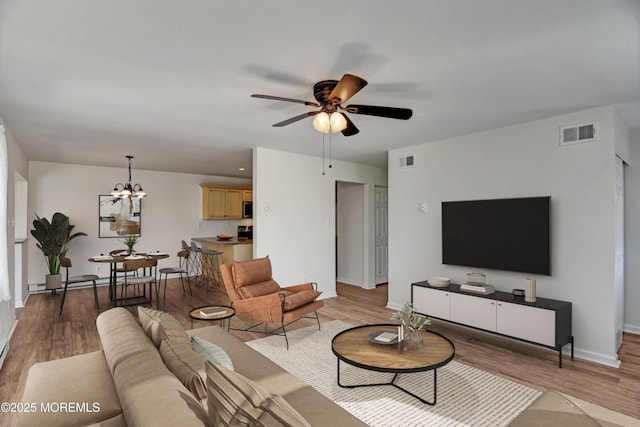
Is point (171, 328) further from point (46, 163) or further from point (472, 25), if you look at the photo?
point (46, 163)

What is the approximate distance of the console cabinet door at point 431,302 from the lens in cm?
434

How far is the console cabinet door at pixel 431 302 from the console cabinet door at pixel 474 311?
0.35 ft

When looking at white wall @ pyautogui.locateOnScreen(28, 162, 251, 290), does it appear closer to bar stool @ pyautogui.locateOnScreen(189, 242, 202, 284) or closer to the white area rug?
bar stool @ pyautogui.locateOnScreen(189, 242, 202, 284)

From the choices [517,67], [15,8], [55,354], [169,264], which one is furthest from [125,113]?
[169,264]

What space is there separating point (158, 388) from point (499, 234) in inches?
160

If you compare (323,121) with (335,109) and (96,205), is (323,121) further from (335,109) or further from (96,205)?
(96,205)

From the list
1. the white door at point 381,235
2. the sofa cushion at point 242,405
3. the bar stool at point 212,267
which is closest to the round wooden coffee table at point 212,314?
the sofa cushion at point 242,405

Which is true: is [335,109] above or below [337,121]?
above

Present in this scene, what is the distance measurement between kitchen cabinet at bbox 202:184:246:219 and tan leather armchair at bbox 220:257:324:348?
4.65m

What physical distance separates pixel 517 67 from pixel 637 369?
3154 mm

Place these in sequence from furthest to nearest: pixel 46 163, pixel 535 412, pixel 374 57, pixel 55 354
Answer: pixel 46 163 → pixel 55 354 → pixel 374 57 → pixel 535 412

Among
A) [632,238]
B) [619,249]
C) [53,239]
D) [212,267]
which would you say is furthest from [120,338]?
[212,267]

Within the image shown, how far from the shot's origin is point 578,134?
145 inches

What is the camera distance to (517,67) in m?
2.61
